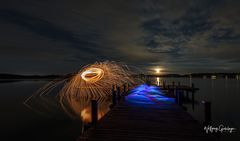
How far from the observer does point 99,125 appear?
6.51 metres

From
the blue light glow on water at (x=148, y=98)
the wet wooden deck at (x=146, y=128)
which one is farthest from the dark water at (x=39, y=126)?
the wet wooden deck at (x=146, y=128)

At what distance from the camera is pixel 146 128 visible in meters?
6.17

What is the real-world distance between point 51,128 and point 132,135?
11192 millimetres

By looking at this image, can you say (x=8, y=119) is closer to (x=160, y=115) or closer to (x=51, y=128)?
(x=51, y=128)

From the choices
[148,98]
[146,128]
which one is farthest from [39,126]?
[146,128]

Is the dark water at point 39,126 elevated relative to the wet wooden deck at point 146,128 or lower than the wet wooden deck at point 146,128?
lower

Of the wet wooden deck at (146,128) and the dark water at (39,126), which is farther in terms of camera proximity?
the dark water at (39,126)

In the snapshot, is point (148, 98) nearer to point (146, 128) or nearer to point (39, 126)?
point (146, 128)

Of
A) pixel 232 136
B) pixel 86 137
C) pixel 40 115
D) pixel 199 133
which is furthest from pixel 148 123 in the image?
pixel 40 115

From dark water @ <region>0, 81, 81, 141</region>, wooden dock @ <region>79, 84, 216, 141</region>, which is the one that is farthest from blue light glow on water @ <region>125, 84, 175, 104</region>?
dark water @ <region>0, 81, 81, 141</region>

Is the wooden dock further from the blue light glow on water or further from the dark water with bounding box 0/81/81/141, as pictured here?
→ the dark water with bounding box 0/81/81/141

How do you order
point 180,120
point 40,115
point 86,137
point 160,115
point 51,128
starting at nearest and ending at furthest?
1. point 86,137
2. point 180,120
3. point 160,115
4. point 51,128
5. point 40,115

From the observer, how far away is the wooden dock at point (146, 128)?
17.6ft

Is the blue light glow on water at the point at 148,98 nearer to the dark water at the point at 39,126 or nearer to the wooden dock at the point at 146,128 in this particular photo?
the wooden dock at the point at 146,128
